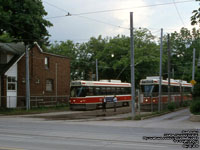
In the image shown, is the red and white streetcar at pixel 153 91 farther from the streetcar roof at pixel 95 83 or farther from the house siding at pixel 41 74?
the house siding at pixel 41 74

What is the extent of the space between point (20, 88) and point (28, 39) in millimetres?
8029

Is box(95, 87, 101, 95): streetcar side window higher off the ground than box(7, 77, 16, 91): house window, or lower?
lower

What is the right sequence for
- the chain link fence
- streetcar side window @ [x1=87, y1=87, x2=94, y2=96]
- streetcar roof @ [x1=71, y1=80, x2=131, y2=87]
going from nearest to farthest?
the chain link fence → streetcar roof @ [x1=71, y1=80, x2=131, y2=87] → streetcar side window @ [x1=87, y1=87, x2=94, y2=96]

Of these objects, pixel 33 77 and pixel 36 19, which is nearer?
pixel 36 19

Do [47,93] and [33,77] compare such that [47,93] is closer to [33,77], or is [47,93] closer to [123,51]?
[33,77]

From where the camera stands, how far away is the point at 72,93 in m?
35.7

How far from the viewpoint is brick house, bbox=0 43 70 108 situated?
119ft

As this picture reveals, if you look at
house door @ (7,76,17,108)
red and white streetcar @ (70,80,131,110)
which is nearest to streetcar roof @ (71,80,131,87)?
red and white streetcar @ (70,80,131,110)

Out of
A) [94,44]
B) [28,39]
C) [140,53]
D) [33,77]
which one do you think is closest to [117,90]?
[33,77]

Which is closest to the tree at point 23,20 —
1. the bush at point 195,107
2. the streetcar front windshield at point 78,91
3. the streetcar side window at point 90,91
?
the streetcar front windshield at point 78,91

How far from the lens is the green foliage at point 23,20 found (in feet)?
100

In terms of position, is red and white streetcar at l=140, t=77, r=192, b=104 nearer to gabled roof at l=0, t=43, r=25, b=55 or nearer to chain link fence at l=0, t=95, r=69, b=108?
chain link fence at l=0, t=95, r=69, b=108

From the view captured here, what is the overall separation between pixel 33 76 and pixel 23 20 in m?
10.6

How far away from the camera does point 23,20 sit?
102ft
